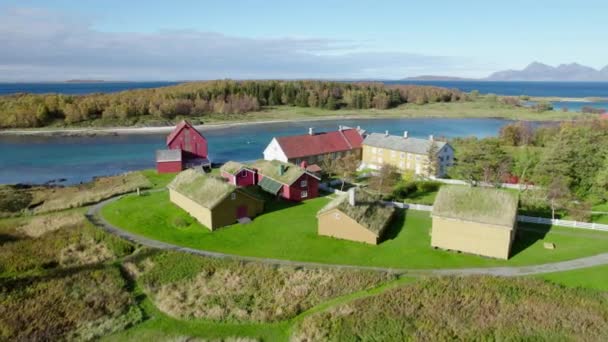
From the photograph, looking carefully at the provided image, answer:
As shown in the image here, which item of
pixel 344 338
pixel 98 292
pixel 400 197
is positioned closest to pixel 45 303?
pixel 98 292

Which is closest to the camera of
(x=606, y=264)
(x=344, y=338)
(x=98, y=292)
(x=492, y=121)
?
(x=344, y=338)

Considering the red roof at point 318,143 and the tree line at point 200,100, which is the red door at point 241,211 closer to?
the red roof at point 318,143

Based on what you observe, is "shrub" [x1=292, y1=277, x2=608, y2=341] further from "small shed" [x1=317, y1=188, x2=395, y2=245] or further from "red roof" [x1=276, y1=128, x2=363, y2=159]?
"red roof" [x1=276, y1=128, x2=363, y2=159]

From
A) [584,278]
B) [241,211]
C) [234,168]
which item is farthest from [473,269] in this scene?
[234,168]

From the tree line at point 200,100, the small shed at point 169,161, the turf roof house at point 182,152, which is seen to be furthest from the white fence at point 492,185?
the tree line at point 200,100

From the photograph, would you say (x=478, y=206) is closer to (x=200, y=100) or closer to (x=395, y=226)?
(x=395, y=226)

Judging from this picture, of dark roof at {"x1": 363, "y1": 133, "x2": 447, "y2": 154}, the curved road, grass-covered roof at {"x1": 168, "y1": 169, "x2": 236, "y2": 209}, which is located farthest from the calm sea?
the curved road

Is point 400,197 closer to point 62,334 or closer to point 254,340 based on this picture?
point 254,340
